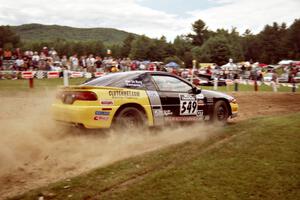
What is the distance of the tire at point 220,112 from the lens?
8.66 meters

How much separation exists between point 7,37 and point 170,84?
383 ft

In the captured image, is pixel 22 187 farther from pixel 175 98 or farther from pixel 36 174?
pixel 175 98

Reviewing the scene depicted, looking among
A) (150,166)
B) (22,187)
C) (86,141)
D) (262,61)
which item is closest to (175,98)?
(86,141)

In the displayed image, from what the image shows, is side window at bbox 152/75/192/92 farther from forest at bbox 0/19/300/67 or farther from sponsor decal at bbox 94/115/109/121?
forest at bbox 0/19/300/67

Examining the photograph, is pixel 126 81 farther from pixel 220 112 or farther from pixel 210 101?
pixel 220 112

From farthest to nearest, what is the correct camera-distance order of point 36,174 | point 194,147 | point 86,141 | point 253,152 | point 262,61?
point 262,61, point 86,141, point 194,147, point 253,152, point 36,174

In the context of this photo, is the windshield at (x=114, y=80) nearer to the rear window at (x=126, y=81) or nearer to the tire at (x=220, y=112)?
the rear window at (x=126, y=81)

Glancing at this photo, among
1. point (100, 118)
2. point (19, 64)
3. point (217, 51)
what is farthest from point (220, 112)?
point (217, 51)

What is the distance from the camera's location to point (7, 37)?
371ft

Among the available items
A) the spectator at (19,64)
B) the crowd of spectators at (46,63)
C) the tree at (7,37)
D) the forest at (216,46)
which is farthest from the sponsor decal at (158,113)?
the tree at (7,37)

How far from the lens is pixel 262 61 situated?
4318 inches

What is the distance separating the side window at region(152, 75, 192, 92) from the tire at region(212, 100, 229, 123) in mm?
965

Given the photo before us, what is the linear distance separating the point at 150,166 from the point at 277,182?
1733mm

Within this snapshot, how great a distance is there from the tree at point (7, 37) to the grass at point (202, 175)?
377 ft
